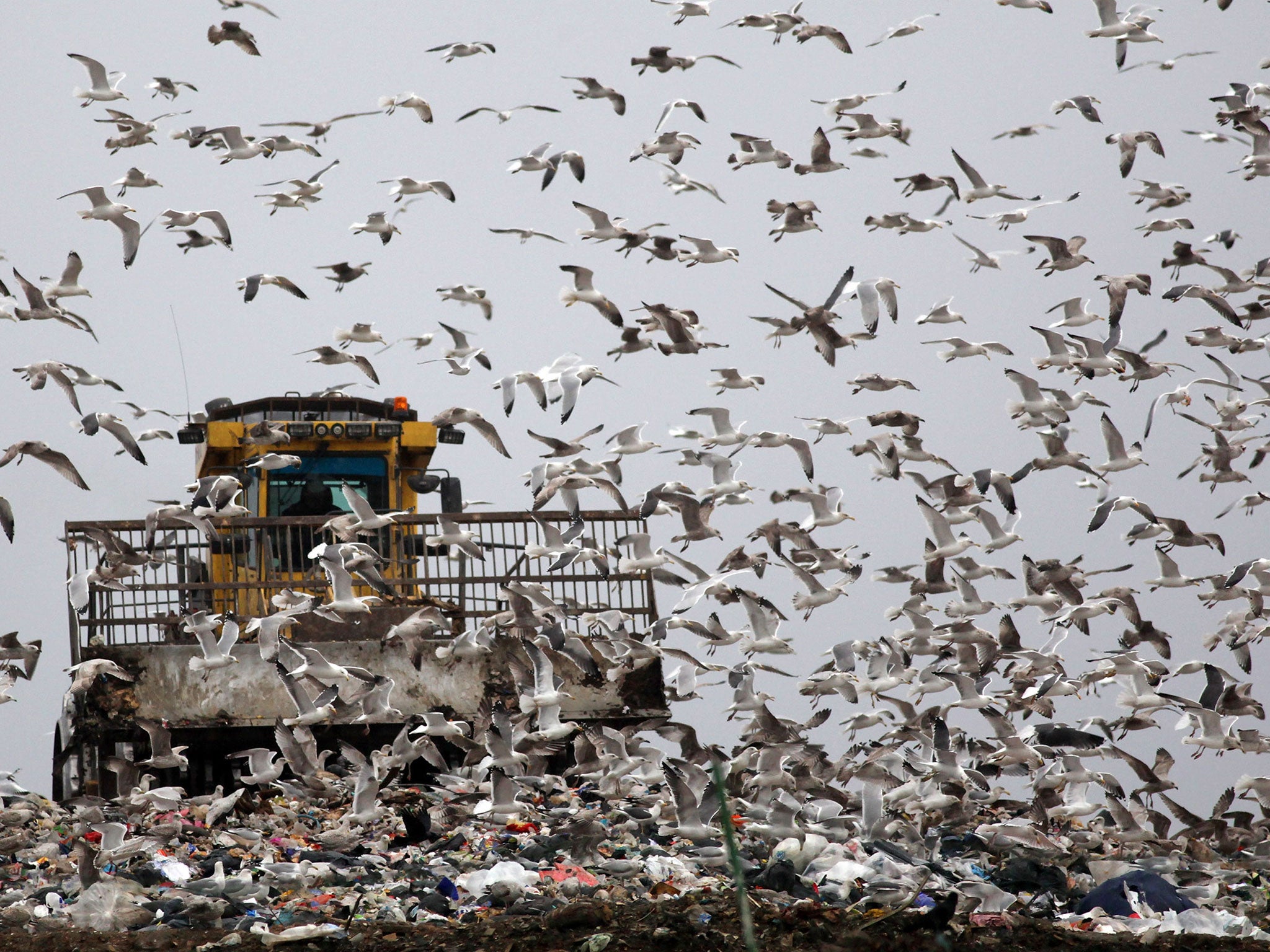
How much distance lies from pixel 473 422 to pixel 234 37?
345 cm

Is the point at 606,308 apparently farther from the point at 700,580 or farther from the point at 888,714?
the point at 888,714

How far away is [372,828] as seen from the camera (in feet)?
31.7

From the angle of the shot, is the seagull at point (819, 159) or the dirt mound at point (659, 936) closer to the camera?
the dirt mound at point (659, 936)

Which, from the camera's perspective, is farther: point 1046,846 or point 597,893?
point 1046,846

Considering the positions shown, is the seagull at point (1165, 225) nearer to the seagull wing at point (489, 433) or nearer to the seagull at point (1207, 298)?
the seagull at point (1207, 298)

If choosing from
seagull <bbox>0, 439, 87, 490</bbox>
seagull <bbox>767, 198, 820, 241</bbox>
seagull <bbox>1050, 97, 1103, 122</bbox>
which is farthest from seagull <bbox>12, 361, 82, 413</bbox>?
seagull <bbox>1050, 97, 1103, 122</bbox>

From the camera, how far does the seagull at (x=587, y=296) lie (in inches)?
440

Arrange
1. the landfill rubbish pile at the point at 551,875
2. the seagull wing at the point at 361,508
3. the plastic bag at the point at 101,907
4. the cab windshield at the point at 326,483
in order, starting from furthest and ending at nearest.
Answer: the cab windshield at the point at 326,483
the seagull wing at the point at 361,508
the plastic bag at the point at 101,907
the landfill rubbish pile at the point at 551,875

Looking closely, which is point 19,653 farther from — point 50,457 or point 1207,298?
point 1207,298

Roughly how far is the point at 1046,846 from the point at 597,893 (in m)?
3.17

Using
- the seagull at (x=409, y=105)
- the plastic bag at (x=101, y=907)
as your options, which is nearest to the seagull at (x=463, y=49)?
the seagull at (x=409, y=105)

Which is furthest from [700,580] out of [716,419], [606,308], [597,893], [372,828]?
[597,893]

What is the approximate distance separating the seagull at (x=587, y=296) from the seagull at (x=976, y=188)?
3.05 m

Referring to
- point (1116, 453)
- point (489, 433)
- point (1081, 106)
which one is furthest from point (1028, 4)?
point (489, 433)
